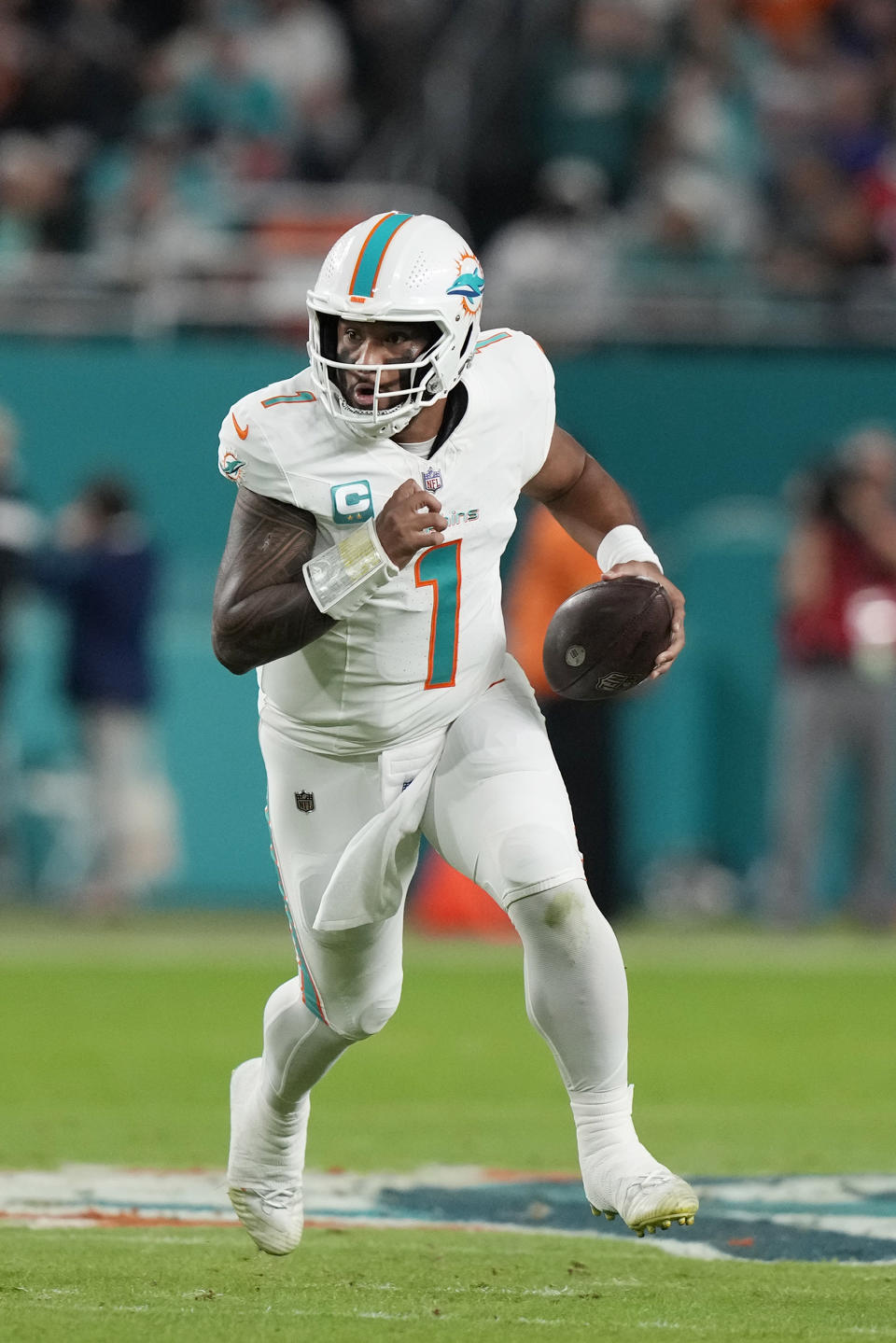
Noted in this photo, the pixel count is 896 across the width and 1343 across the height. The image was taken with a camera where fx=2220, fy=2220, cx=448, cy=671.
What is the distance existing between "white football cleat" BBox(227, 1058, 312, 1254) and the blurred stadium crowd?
7560 millimetres

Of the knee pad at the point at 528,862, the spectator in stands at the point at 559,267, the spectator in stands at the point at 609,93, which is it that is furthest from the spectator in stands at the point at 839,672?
the knee pad at the point at 528,862

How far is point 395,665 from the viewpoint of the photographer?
425 centimetres

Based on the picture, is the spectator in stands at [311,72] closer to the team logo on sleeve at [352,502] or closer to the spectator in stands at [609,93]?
the spectator in stands at [609,93]

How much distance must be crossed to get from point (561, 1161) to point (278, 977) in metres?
3.39

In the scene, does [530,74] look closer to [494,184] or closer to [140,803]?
[494,184]

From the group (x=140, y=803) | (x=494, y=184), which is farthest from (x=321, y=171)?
(x=140, y=803)

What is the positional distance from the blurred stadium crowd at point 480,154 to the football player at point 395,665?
7.49m

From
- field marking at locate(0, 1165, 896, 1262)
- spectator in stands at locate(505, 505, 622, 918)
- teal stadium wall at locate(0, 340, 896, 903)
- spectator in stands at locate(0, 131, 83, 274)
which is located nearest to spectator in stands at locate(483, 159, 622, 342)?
teal stadium wall at locate(0, 340, 896, 903)

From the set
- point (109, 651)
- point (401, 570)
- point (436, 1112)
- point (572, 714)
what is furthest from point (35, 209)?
point (401, 570)

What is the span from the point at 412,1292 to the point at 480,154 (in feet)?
33.4

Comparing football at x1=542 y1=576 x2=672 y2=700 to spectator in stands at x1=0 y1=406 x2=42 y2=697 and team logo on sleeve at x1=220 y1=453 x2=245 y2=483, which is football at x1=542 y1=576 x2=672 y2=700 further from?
spectator in stands at x1=0 y1=406 x2=42 y2=697

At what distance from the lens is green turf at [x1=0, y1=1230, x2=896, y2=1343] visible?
12.0ft

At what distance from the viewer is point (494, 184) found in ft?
42.8

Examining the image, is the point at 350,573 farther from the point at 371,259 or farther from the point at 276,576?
the point at 371,259
